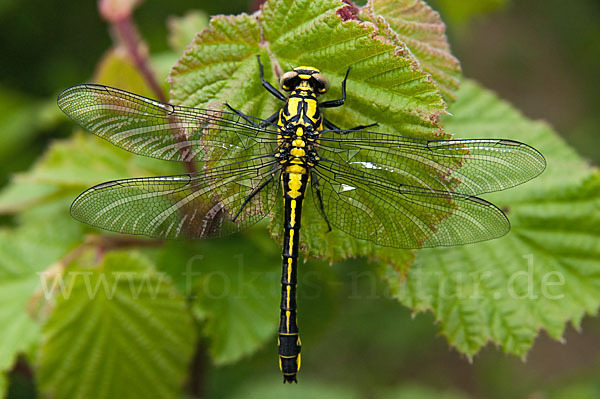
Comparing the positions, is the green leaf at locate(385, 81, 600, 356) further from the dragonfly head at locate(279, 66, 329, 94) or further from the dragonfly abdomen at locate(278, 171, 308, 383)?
the dragonfly head at locate(279, 66, 329, 94)

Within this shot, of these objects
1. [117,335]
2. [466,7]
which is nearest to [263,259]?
[117,335]

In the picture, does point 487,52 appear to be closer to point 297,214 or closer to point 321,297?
point 321,297

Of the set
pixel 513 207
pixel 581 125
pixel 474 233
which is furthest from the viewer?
pixel 581 125

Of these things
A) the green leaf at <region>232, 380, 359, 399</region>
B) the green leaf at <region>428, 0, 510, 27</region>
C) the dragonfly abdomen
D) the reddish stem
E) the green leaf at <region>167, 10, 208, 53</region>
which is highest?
the green leaf at <region>428, 0, 510, 27</region>

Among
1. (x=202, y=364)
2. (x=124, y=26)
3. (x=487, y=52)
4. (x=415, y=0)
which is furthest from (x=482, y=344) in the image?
(x=487, y=52)

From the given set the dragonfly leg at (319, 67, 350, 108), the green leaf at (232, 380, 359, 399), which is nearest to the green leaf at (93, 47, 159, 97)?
the dragonfly leg at (319, 67, 350, 108)

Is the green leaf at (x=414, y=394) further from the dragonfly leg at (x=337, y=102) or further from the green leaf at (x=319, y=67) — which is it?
the dragonfly leg at (x=337, y=102)
